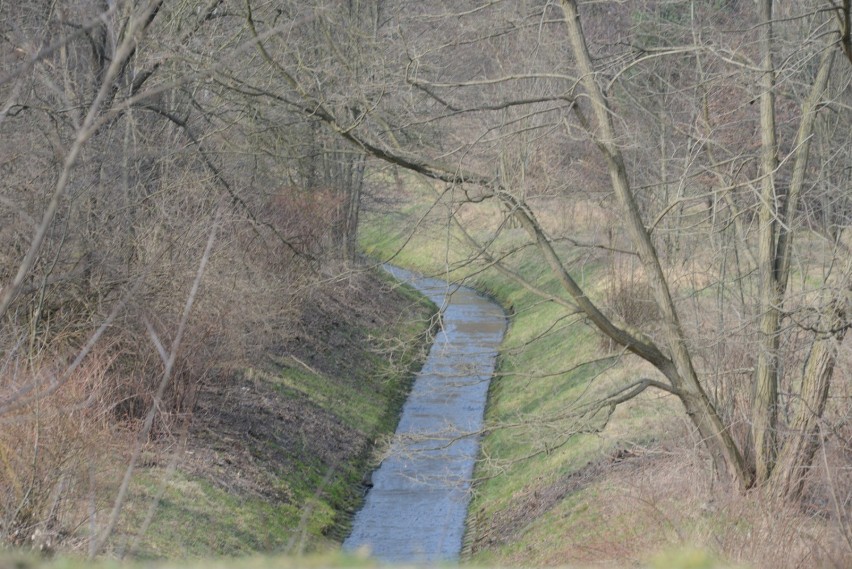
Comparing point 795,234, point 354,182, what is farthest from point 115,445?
point 354,182

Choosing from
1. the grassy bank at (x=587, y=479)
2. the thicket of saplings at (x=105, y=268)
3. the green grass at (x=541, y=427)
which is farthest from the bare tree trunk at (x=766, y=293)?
the thicket of saplings at (x=105, y=268)

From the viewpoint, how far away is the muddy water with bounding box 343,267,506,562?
9867 mm

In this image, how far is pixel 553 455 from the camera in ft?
49.9

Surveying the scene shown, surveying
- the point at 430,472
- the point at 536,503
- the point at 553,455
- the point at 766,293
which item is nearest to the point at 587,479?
the point at 536,503

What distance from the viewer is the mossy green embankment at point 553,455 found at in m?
9.48

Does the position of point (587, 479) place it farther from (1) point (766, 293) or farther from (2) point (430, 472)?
(1) point (766, 293)

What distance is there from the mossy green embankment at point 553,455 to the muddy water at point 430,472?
1.08 ft

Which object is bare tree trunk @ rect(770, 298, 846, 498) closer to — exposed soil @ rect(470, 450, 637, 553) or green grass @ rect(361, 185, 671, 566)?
green grass @ rect(361, 185, 671, 566)

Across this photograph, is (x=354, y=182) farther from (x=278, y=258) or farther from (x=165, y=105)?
(x=165, y=105)

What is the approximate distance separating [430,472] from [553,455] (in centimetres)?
209

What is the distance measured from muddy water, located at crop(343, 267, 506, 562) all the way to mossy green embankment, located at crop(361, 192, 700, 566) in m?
0.33

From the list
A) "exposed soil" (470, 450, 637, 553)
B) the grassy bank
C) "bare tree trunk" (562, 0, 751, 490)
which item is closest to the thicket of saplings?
the grassy bank

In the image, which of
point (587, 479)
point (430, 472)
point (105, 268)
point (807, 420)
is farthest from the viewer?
point (430, 472)

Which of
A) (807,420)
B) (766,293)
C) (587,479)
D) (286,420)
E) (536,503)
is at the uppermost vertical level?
(766,293)
